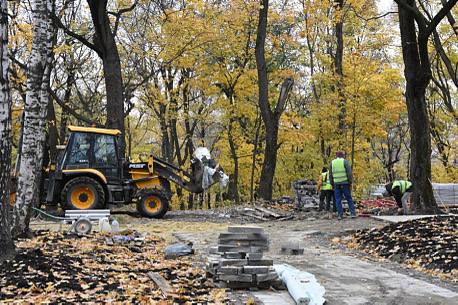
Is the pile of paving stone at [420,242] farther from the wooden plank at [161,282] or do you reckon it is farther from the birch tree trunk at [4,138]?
Result: the birch tree trunk at [4,138]

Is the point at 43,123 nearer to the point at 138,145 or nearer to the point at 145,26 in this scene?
the point at 145,26

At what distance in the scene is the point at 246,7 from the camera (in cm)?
2605

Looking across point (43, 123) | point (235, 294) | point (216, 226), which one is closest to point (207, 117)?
point (216, 226)

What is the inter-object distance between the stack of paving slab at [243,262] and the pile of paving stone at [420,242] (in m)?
3.03

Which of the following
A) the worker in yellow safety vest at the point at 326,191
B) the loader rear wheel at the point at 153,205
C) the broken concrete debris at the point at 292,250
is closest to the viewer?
the broken concrete debris at the point at 292,250

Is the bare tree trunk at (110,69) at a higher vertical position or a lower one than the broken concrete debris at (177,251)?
higher

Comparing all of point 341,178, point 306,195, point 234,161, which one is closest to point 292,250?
point 341,178

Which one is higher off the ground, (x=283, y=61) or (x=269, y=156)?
(x=283, y=61)

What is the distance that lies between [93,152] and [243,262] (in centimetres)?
1070

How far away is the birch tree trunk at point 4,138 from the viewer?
24.6 feet

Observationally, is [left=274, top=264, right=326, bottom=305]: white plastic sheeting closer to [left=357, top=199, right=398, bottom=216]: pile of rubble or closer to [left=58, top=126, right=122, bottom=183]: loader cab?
[left=357, top=199, right=398, bottom=216]: pile of rubble

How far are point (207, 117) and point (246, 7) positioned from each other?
7703 mm

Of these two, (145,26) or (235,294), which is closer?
(235,294)

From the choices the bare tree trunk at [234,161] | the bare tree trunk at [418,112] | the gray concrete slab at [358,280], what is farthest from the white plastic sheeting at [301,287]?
the bare tree trunk at [234,161]
